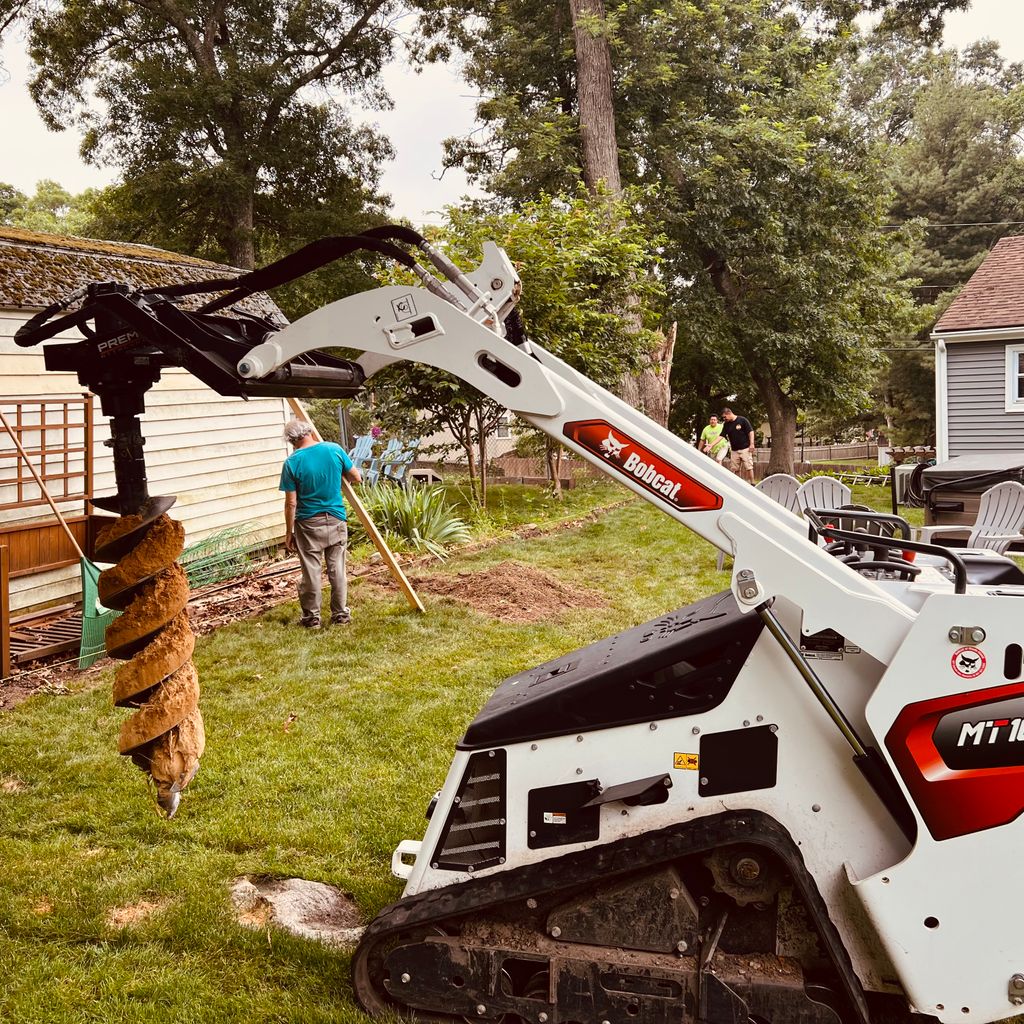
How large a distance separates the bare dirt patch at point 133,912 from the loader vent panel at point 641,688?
1769 millimetres

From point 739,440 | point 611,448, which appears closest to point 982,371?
point 739,440

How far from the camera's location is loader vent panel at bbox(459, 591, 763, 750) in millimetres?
2867

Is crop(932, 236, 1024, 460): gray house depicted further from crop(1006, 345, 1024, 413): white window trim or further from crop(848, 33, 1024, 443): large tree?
crop(848, 33, 1024, 443): large tree

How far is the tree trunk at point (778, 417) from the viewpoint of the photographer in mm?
25062

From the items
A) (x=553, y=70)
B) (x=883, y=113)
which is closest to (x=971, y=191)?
(x=883, y=113)

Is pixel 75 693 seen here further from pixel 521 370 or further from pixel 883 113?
pixel 883 113

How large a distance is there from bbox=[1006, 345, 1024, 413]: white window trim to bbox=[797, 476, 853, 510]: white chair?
941 cm

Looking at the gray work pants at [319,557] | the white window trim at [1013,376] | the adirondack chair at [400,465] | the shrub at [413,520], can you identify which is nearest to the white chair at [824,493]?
the shrub at [413,520]

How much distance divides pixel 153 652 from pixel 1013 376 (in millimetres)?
18095

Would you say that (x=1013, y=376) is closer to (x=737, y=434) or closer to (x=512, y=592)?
(x=737, y=434)

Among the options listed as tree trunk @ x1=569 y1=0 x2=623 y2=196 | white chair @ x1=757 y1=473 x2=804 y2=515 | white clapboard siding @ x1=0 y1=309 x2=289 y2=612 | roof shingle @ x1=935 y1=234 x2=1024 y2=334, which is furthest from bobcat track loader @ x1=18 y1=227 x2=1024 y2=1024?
tree trunk @ x1=569 y1=0 x2=623 y2=196

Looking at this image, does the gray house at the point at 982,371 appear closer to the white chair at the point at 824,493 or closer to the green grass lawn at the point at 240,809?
the white chair at the point at 824,493

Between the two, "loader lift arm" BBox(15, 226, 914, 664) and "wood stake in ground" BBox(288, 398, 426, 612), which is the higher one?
"loader lift arm" BBox(15, 226, 914, 664)

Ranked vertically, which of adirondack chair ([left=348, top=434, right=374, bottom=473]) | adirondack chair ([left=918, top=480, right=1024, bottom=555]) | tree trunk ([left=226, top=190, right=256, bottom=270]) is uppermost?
tree trunk ([left=226, top=190, right=256, bottom=270])
